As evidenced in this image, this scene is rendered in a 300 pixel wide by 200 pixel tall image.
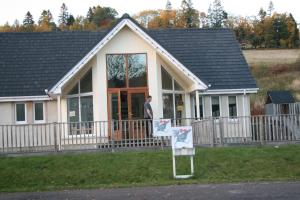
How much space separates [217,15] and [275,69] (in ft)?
137

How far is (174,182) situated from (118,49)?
11.6 meters

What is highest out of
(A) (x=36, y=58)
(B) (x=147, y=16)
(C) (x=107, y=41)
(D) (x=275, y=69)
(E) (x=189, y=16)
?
(B) (x=147, y=16)

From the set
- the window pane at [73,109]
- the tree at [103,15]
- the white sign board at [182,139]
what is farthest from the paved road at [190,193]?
the tree at [103,15]

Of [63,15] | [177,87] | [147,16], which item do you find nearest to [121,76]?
[177,87]

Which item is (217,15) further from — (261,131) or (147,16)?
(261,131)

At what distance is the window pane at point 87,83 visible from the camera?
85.4ft

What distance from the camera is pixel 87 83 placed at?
85.8 ft

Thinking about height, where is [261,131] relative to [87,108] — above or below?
below

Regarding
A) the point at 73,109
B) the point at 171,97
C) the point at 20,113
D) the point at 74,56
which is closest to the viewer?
the point at 73,109

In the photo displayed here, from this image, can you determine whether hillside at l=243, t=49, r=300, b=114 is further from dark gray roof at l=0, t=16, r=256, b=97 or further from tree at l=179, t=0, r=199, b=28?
dark gray roof at l=0, t=16, r=256, b=97

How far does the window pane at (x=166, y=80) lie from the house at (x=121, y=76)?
50 millimetres

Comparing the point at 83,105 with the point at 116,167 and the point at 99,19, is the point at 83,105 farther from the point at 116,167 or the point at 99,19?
the point at 99,19

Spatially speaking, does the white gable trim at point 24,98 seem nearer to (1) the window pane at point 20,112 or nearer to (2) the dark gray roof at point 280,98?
(1) the window pane at point 20,112

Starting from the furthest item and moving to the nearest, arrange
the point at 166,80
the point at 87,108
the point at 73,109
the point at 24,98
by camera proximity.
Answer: the point at 24,98
the point at 166,80
the point at 73,109
the point at 87,108
